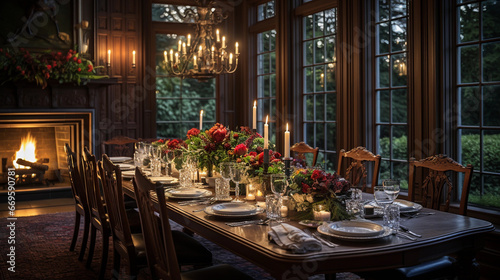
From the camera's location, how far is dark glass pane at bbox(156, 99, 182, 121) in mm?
7098

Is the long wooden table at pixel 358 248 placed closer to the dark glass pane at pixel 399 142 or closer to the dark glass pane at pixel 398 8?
the dark glass pane at pixel 399 142

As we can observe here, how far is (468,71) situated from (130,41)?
14.6 feet

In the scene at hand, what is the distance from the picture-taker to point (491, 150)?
154 inches

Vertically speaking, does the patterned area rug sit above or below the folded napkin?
below

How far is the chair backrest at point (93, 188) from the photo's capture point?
10.6ft

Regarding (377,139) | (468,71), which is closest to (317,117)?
(377,139)

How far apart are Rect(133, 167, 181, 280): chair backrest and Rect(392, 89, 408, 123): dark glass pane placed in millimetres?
2987

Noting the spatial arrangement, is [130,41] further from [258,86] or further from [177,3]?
[258,86]

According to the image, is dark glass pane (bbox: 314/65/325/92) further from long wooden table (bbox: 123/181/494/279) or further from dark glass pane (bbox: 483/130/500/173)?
long wooden table (bbox: 123/181/494/279)

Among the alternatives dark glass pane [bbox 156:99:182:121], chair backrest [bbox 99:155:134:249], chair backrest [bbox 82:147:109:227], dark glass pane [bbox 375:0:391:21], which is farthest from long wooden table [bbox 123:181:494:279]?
dark glass pane [bbox 156:99:182:121]

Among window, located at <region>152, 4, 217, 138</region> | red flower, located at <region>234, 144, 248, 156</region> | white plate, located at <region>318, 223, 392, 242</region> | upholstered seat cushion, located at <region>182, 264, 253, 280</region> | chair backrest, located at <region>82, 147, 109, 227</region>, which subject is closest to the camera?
white plate, located at <region>318, 223, 392, 242</region>

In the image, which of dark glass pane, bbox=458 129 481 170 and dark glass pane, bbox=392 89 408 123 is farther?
dark glass pane, bbox=392 89 408 123

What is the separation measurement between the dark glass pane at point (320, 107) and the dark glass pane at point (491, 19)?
7.04 ft

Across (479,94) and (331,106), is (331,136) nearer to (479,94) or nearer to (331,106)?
(331,106)
